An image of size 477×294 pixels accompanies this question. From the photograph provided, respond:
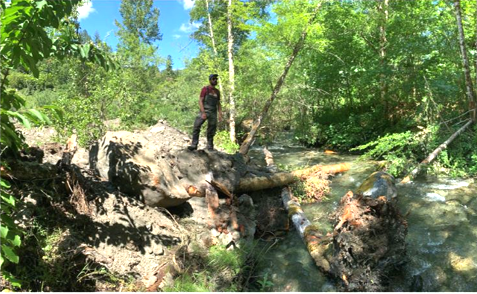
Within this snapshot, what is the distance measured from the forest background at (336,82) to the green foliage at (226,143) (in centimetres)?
9

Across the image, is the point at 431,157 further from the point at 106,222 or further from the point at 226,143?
the point at 106,222

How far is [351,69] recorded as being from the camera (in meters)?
13.8

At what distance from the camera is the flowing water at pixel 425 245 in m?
4.49

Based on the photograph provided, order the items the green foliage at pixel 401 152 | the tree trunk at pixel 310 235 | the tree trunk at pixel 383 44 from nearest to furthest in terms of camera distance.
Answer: the tree trunk at pixel 310 235, the green foliage at pixel 401 152, the tree trunk at pixel 383 44

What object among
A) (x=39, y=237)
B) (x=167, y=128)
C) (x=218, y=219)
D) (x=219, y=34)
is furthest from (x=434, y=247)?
(x=219, y=34)

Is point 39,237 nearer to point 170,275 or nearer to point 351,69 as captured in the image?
point 170,275

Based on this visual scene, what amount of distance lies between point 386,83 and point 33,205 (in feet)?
41.6

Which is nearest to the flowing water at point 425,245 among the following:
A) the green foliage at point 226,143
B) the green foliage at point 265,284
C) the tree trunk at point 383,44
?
the green foliage at point 265,284

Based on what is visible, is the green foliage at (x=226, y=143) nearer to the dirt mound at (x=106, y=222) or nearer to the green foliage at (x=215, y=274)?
the dirt mound at (x=106, y=222)

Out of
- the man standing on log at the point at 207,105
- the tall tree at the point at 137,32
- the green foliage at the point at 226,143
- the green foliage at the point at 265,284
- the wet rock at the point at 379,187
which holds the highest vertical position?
the tall tree at the point at 137,32

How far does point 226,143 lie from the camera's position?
1413 cm

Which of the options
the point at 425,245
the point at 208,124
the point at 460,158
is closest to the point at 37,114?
the point at 425,245

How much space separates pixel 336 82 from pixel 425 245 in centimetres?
1087

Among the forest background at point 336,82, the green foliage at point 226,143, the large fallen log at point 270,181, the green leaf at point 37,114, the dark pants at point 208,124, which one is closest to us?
the green leaf at point 37,114
